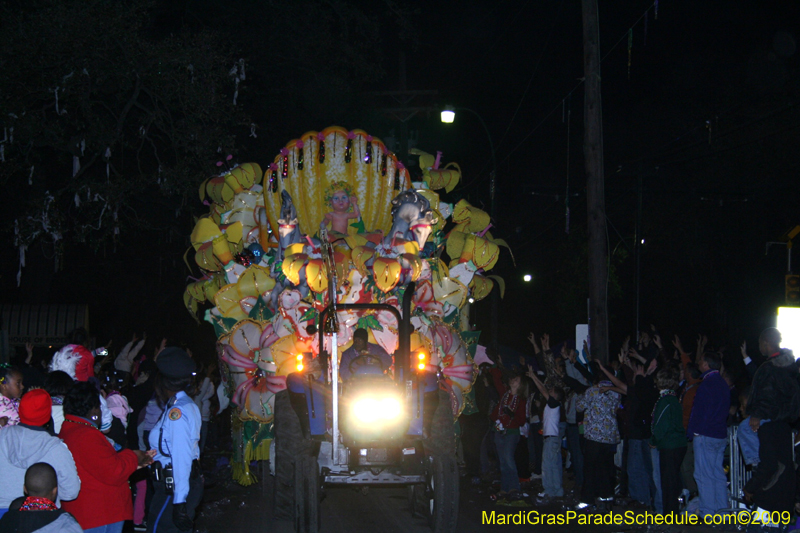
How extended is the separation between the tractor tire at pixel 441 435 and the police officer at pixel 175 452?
2070mm

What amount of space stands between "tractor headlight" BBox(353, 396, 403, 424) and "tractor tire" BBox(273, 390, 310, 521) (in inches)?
23.8

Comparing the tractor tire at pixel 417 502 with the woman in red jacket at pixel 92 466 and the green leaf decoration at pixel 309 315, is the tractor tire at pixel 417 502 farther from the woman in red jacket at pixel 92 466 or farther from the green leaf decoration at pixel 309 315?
the woman in red jacket at pixel 92 466

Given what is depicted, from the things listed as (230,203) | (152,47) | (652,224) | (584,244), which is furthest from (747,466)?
(584,244)

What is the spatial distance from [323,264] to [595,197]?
4.71 metres

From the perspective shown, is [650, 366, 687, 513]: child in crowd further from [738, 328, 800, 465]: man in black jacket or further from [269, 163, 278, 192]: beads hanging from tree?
[269, 163, 278, 192]: beads hanging from tree

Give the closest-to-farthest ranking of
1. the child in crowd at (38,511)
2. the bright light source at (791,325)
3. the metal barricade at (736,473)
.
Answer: the child in crowd at (38,511) → the metal barricade at (736,473) → the bright light source at (791,325)

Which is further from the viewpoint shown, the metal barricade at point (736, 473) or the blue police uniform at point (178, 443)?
the metal barricade at point (736, 473)

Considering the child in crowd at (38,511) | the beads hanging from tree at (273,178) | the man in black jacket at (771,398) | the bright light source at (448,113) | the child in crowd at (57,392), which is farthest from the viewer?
the bright light source at (448,113)

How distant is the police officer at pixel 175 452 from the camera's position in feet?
17.3

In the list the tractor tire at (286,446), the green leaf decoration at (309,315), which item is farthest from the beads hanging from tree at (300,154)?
the tractor tire at (286,446)

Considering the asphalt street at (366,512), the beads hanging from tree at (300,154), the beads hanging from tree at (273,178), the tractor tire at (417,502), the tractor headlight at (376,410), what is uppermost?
the beads hanging from tree at (300,154)

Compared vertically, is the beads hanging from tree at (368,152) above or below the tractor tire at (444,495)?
above

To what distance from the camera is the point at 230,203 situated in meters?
10.3

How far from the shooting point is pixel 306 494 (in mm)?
6438
